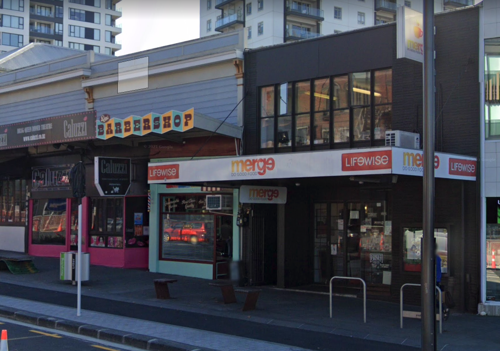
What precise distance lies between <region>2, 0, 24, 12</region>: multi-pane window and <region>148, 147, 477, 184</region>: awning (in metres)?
70.7

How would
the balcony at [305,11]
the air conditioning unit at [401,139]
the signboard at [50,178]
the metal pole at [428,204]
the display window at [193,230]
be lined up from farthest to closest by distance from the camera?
the balcony at [305,11], the signboard at [50,178], the display window at [193,230], the air conditioning unit at [401,139], the metal pole at [428,204]

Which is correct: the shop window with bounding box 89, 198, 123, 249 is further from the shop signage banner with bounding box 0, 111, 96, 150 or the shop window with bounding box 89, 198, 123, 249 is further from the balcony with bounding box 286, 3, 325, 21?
the balcony with bounding box 286, 3, 325, 21

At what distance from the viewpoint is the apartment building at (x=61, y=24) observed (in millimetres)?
77500

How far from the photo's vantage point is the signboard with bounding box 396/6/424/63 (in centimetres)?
1014

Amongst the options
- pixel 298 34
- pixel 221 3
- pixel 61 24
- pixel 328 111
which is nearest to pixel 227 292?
pixel 328 111

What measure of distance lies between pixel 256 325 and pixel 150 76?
11.0 m

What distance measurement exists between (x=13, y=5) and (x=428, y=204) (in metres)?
79.2

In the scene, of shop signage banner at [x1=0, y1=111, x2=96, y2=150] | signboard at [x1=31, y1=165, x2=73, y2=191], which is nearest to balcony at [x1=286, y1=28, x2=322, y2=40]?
signboard at [x1=31, y1=165, x2=73, y2=191]

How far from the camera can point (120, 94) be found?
21312mm

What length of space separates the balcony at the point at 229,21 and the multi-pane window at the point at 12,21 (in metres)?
26.4

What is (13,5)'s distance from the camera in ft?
255

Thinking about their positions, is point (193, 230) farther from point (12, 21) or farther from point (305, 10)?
point (12, 21)

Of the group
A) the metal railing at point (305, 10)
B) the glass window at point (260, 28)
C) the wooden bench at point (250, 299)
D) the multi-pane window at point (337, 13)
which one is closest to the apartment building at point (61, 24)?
the glass window at point (260, 28)

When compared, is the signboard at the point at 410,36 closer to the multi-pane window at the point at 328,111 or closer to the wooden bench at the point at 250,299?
the multi-pane window at the point at 328,111
